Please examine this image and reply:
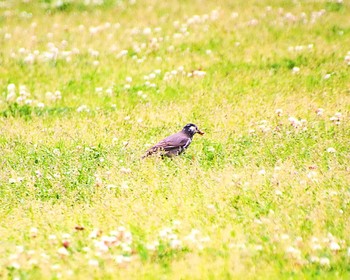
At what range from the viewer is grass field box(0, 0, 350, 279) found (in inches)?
351

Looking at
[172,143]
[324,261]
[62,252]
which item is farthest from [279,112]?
[62,252]

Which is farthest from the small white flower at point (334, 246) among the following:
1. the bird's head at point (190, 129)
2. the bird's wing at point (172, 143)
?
the bird's head at point (190, 129)

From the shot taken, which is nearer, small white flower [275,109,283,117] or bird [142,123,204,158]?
bird [142,123,204,158]

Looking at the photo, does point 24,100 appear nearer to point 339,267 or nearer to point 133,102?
point 133,102

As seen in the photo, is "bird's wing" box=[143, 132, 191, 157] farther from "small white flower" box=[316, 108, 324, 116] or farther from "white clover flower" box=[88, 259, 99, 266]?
"white clover flower" box=[88, 259, 99, 266]

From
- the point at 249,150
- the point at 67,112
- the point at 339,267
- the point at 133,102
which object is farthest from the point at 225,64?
the point at 339,267

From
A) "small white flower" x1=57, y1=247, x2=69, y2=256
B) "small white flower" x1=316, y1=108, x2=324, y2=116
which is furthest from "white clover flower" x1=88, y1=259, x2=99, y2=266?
"small white flower" x1=316, y1=108, x2=324, y2=116

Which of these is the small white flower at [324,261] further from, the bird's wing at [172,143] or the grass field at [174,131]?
the bird's wing at [172,143]

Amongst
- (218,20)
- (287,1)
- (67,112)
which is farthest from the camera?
(287,1)

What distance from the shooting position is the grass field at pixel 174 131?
8.92 meters

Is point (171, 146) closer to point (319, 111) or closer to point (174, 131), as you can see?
point (174, 131)

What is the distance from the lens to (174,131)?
1425 centimetres

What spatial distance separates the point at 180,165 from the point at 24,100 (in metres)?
6.26

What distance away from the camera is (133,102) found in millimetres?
16281
